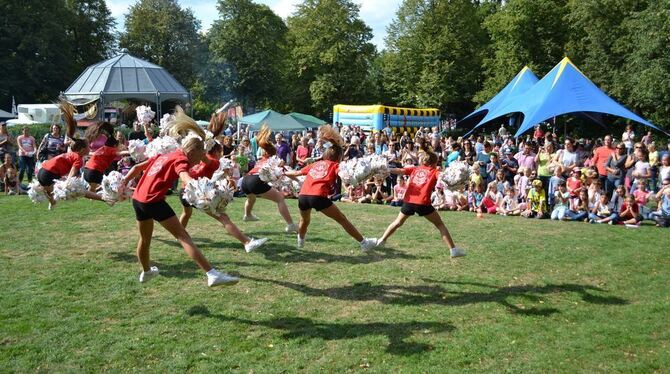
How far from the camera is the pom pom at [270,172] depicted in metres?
9.62

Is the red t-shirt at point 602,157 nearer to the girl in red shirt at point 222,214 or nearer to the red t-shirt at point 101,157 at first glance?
the girl in red shirt at point 222,214

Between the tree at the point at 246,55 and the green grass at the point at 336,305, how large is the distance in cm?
4829

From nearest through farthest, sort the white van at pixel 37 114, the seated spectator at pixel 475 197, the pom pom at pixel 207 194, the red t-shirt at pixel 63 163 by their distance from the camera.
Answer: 1. the pom pom at pixel 207 194
2. the red t-shirt at pixel 63 163
3. the seated spectator at pixel 475 197
4. the white van at pixel 37 114

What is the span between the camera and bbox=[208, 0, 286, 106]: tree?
190 feet

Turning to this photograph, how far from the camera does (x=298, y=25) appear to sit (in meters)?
60.6

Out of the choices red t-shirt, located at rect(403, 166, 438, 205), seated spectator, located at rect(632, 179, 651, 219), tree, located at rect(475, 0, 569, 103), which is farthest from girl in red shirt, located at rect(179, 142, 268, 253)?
tree, located at rect(475, 0, 569, 103)

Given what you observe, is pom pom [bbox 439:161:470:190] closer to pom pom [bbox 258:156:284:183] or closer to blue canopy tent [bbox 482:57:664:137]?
pom pom [bbox 258:156:284:183]

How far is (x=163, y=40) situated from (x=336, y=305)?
59.7 m

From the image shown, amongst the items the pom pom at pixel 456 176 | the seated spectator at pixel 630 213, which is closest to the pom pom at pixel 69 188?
the pom pom at pixel 456 176

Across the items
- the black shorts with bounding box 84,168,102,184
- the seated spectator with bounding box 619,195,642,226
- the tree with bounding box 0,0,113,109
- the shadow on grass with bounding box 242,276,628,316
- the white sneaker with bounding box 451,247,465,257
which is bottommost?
the shadow on grass with bounding box 242,276,628,316

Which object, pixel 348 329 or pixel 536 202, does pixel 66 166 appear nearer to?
pixel 348 329

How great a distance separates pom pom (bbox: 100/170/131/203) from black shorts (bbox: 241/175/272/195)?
6.98 ft

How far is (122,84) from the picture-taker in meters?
36.0

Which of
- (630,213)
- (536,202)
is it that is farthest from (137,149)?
(630,213)
